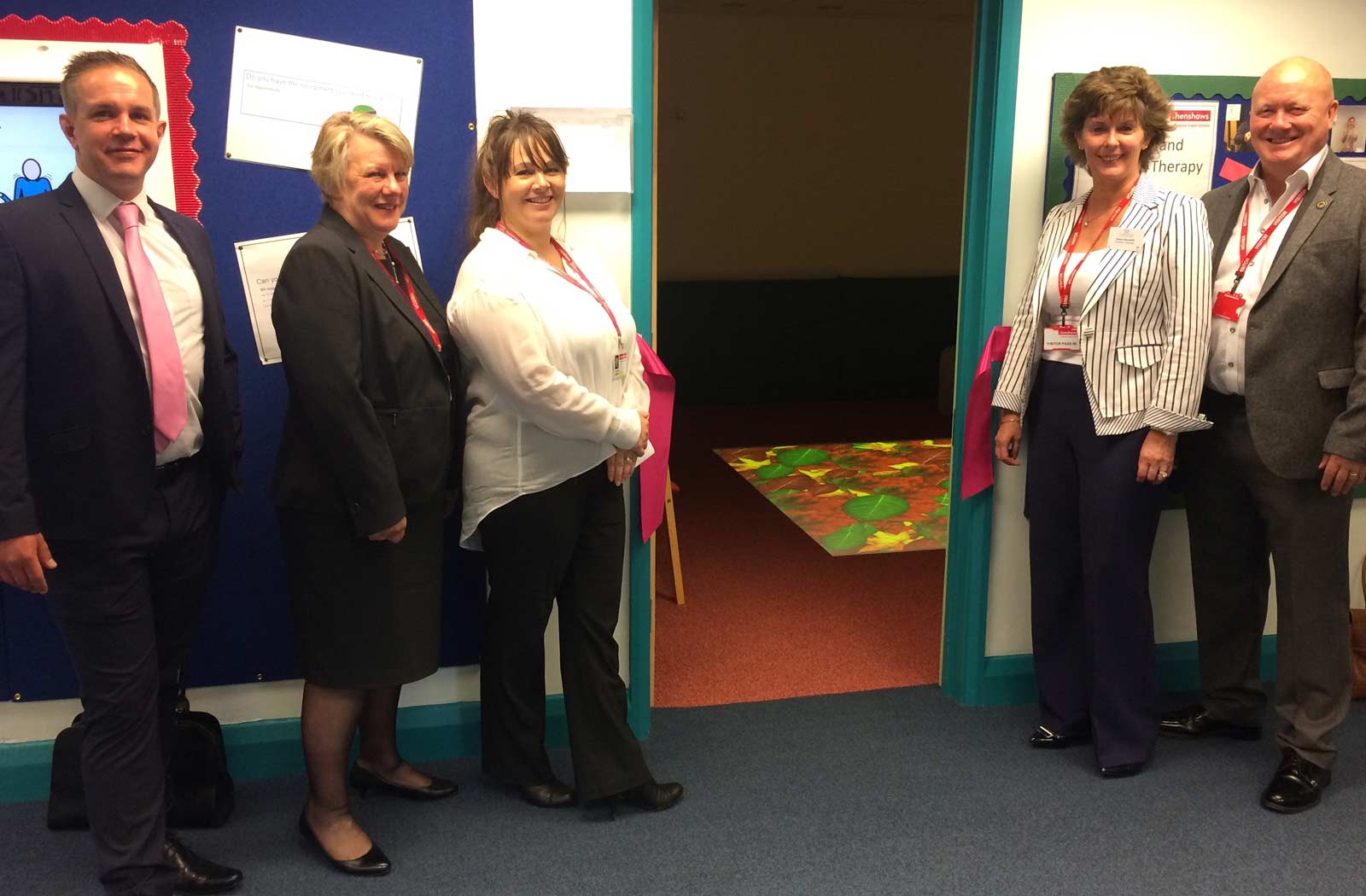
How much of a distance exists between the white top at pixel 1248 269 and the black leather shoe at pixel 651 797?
159 centimetres

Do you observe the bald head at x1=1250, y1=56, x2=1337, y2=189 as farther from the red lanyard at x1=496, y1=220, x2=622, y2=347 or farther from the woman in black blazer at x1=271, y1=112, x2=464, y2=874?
the woman in black blazer at x1=271, y1=112, x2=464, y2=874

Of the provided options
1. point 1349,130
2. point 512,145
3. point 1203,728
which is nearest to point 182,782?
point 512,145

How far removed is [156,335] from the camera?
2.10m

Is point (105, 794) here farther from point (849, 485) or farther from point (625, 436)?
point (849, 485)

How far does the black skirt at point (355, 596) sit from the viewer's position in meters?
2.26

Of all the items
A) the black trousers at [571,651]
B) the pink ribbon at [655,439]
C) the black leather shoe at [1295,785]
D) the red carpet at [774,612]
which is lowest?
the red carpet at [774,612]

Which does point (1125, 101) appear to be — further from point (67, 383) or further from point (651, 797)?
point (67, 383)

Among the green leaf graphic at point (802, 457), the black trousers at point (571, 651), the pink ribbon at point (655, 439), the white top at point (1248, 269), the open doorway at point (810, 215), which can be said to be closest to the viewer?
the black trousers at point (571, 651)

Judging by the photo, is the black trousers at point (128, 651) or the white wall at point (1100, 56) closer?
the black trousers at point (128, 651)

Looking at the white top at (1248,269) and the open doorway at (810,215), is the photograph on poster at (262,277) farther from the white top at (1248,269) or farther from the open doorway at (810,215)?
the open doorway at (810,215)

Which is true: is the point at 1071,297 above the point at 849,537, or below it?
above

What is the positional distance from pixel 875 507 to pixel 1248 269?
2736 mm

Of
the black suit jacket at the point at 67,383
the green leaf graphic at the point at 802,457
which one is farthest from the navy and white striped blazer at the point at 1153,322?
the green leaf graphic at the point at 802,457

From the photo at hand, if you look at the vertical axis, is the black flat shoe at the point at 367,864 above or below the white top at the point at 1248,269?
below
